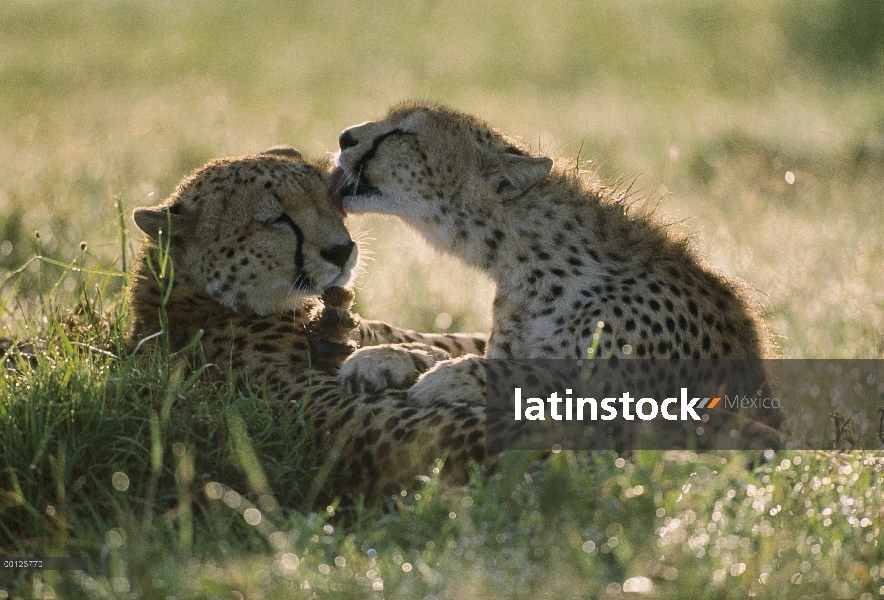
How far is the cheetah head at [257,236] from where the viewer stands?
3.76m

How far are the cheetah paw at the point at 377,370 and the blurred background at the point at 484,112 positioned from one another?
514 millimetres

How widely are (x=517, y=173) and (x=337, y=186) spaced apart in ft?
2.04

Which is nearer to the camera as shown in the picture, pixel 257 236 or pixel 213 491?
pixel 213 491

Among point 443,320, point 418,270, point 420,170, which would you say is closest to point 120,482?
point 420,170

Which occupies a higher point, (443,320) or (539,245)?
(539,245)

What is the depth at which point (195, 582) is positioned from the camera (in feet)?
7.53

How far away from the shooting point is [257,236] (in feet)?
12.4

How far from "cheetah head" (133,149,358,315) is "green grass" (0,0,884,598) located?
0.73ft

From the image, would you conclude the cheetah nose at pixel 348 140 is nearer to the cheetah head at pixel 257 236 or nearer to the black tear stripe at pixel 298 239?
the cheetah head at pixel 257 236

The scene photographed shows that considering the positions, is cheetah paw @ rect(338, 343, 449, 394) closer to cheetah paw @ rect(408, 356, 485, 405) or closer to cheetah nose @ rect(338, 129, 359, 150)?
cheetah paw @ rect(408, 356, 485, 405)

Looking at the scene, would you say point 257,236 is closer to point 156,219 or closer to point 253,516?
point 156,219

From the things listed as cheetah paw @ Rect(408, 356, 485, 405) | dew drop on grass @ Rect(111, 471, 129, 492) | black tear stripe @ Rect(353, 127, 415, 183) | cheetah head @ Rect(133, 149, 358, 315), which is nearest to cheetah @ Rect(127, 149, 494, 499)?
cheetah head @ Rect(133, 149, 358, 315)

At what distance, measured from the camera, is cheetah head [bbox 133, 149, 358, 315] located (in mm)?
3764

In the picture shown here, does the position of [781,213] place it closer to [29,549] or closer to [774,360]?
[774,360]
